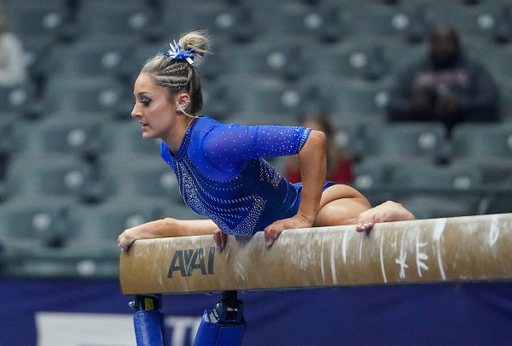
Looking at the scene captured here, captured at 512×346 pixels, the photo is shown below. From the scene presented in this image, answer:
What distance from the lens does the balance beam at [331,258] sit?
1963 millimetres

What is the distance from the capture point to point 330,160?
4102mm

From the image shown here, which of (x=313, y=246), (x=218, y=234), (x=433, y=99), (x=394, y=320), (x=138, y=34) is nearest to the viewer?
(x=313, y=246)

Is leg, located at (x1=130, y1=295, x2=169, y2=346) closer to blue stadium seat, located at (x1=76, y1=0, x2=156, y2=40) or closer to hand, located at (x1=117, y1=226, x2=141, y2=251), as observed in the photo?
hand, located at (x1=117, y1=226, x2=141, y2=251)

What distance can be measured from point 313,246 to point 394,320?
4.62ft

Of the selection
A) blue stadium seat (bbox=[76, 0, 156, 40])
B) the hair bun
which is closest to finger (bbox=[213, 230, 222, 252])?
the hair bun

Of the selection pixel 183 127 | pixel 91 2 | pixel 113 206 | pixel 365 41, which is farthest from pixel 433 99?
pixel 91 2

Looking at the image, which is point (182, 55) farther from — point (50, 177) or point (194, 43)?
point (50, 177)

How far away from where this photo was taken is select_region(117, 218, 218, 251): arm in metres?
3.09

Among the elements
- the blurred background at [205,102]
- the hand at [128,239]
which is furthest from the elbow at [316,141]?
the blurred background at [205,102]

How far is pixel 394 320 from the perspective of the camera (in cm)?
360

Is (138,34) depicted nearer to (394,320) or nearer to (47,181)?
(47,181)

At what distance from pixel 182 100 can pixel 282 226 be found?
0.61 meters

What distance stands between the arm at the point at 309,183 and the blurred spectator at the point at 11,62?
13.6ft

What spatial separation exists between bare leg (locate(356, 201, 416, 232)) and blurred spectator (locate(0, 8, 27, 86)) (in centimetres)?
444
